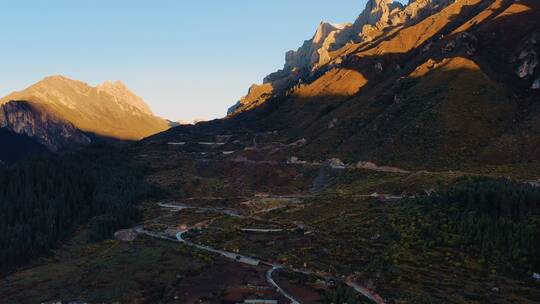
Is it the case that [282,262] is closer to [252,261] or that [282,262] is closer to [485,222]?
[252,261]

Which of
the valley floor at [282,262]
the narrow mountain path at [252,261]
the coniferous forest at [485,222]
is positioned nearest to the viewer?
the narrow mountain path at [252,261]

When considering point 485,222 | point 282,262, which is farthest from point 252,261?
point 485,222

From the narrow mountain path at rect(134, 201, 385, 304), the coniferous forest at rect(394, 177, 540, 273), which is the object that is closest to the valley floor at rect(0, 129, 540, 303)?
the narrow mountain path at rect(134, 201, 385, 304)

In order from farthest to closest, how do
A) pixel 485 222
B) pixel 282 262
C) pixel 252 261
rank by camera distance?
pixel 252 261 → pixel 282 262 → pixel 485 222

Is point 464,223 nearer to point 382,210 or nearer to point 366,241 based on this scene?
point 366,241

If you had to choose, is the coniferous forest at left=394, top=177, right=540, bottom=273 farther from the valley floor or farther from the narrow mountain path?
the narrow mountain path

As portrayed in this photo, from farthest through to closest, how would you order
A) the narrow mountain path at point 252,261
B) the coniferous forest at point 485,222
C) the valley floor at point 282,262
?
the coniferous forest at point 485,222, the valley floor at point 282,262, the narrow mountain path at point 252,261

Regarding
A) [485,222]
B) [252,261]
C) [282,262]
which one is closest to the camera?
[485,222]

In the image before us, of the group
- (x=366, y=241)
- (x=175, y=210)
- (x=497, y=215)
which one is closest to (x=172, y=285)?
(x=366, y=241)

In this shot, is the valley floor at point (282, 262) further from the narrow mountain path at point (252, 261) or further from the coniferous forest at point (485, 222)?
the coniferous forest at point (485, 222)

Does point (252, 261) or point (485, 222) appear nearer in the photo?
point (485, 222)

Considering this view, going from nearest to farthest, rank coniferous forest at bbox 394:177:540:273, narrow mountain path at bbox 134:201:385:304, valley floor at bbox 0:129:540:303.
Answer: narrow mountain path at bbox 134:201:385:304, valley floor at bbox 0:129:540:303, coniferous forest at bbox 394:177:540:273

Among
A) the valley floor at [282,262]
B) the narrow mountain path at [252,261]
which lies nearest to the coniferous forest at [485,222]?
the valley floor at [282,262]
